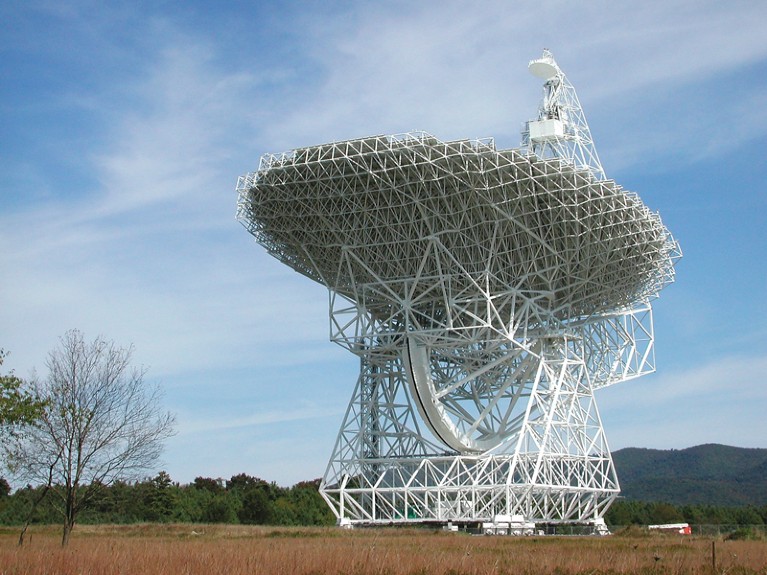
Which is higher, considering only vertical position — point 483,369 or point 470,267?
point 470,267

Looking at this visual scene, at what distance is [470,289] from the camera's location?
1705 inches

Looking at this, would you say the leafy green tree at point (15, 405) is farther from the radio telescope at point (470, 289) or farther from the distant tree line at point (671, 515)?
the distant tree line at point (671, 515)

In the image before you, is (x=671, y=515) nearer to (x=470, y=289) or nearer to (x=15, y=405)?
(x=470, y=289)

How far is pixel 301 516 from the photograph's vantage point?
71.7 meters

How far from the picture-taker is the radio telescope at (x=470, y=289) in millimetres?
39469

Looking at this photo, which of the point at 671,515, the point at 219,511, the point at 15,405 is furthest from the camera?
the point at 671,515

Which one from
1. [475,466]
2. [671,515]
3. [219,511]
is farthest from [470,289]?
[671,515]

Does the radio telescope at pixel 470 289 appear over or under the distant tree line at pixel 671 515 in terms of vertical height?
over

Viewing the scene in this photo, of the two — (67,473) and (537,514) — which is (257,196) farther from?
(537,514)

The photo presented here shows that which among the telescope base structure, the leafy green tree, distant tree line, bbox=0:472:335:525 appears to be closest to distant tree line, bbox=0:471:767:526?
distant tree line, bbox=0:472:335:525

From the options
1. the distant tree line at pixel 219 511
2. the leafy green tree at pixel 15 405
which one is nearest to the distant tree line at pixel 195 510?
the distant tree line at pixel 219 511

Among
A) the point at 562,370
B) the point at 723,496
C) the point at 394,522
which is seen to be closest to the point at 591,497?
the point at 562,370

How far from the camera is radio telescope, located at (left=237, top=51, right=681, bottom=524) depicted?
39.5 m

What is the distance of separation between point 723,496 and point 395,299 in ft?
553
